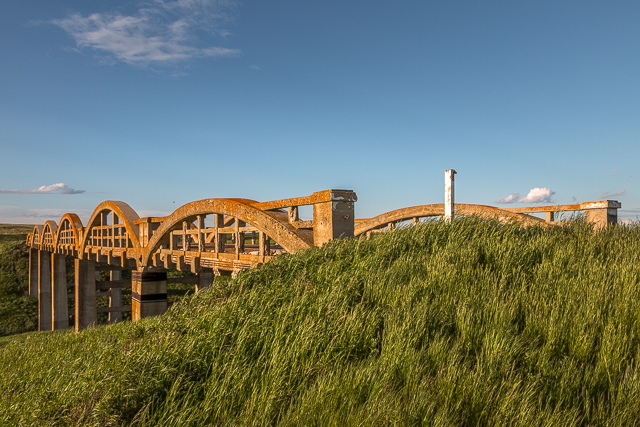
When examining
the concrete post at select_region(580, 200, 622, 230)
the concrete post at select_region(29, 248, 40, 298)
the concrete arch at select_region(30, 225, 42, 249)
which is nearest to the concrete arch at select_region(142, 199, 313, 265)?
the concrete post at select_region(580, 200, 622, 230)

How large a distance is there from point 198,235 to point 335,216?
567cm

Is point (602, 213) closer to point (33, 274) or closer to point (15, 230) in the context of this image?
point (33, 274)

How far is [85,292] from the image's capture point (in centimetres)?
2220

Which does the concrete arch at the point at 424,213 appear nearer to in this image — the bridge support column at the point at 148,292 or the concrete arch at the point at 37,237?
the bridge support column at the point at 148,292

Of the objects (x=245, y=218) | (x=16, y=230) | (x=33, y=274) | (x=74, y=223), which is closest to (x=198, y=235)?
(x=245, y=218)

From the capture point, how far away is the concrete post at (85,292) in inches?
867

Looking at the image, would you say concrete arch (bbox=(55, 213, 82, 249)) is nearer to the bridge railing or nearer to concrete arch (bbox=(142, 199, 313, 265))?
concrete arch (bbox=(142, 199, 313, 265))

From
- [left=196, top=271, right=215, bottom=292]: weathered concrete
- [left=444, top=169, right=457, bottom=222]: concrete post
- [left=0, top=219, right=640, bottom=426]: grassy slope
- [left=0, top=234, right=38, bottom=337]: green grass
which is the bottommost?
[left=0, top=234, right=38, bottom=337]: green grass

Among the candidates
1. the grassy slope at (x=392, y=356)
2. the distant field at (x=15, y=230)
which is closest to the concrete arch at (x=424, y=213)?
the grassy slope at (x=392, y=356)

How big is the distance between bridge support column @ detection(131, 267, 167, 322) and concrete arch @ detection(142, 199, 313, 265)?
1.44m

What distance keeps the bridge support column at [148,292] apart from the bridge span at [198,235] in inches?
1.3

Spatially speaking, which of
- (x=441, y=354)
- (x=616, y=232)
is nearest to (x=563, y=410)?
(x=441, y=354)

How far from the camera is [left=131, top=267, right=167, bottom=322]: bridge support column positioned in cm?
1334

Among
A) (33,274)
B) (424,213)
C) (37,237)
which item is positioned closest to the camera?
(424,213)
